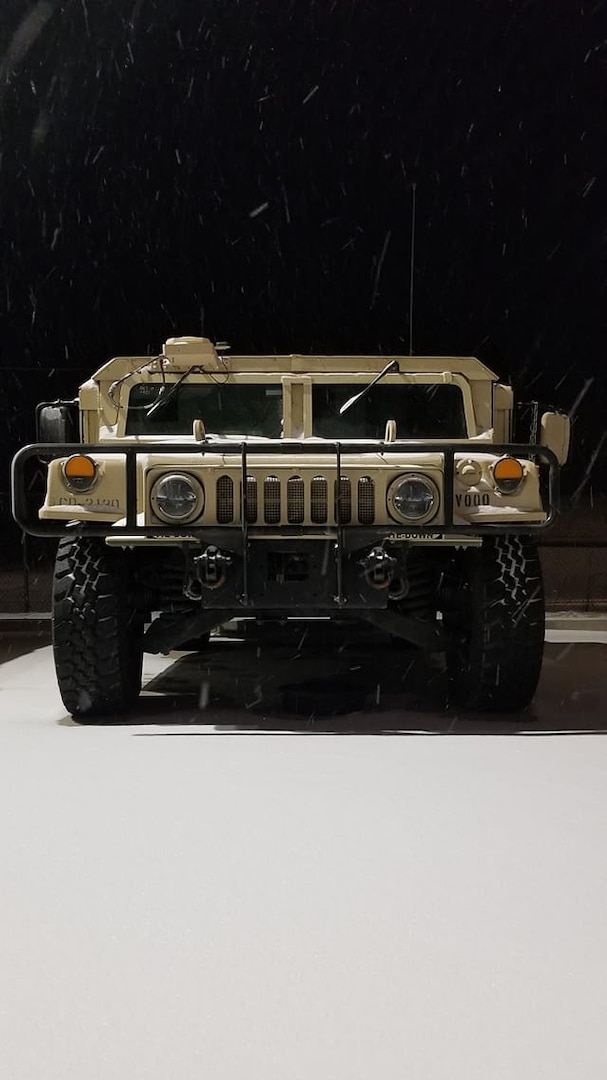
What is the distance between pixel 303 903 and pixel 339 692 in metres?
3.52

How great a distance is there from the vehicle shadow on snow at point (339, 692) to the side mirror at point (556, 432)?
51.4 inches

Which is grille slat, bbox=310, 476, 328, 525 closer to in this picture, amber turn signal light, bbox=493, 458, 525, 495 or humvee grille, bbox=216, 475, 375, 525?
humvee grille, bbox=216, 475, 375, 525

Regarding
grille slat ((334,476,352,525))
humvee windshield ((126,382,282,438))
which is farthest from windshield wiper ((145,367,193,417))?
grille slat ((334,476,352,525))

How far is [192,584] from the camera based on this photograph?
5465 mm

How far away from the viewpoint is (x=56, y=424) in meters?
6.17

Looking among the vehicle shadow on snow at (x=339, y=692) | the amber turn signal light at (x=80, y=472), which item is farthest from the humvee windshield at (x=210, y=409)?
the vehicle shadow on snow at (x=339, y=692)

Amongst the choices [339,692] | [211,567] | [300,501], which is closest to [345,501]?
[300,501]

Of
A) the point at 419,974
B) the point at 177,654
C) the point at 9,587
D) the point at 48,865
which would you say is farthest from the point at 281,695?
the point at 9,587

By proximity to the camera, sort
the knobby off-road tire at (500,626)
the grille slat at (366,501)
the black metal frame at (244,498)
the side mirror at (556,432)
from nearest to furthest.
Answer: the black metal frame at (244,498), the grille slat at (366,501), the knobby off-road tire at (500,626), the side mirror at (556,432)

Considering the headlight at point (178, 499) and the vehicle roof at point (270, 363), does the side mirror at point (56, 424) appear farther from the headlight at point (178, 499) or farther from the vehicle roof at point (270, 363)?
the headlight at point (178, 499)

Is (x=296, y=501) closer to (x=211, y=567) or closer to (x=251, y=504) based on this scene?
(x=251, y=504)

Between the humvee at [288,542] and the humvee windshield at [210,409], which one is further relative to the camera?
the humvee windshield at [210,409]

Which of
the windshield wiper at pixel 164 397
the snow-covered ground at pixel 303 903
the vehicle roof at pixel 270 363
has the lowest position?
the snow-covered ground at pixel 303 903

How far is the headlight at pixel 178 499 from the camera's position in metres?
5.32
